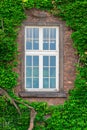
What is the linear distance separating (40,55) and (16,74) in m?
0.99

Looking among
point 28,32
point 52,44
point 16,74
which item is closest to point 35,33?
point 28,32

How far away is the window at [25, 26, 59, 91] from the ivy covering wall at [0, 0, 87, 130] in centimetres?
47

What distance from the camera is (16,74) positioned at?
2181cm

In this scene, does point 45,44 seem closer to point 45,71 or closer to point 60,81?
point 45,71

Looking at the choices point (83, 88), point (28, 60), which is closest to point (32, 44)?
point (28, 60)

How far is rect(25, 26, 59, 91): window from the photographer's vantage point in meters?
22.2

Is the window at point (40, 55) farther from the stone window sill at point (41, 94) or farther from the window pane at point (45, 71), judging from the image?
the stone window sill at point (41, 94)

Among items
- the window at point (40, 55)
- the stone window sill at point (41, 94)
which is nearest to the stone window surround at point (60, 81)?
the stone window sill at point (41, 94)

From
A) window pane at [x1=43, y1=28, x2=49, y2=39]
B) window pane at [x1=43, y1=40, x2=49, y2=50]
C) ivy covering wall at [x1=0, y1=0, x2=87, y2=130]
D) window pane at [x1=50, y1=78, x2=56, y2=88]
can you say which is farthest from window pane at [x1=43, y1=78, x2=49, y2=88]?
window pane at [x1=43, y1=28, x2=49, y2=39]

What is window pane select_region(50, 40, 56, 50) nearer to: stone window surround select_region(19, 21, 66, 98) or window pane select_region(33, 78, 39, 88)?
stone window surround select_region(19, 21, 66, 98)

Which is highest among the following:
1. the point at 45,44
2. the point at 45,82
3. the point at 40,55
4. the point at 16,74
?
the point at 45,44

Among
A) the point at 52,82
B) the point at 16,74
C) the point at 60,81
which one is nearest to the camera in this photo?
the point at 16,74

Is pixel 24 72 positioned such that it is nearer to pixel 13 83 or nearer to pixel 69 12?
pixel 13 83

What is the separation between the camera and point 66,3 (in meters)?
22.0
